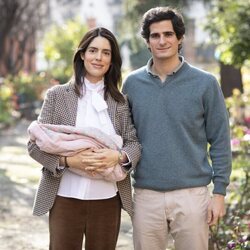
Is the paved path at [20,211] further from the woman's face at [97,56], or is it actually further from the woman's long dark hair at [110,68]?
the woman's face at [97,56]

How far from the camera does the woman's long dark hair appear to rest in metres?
3.75

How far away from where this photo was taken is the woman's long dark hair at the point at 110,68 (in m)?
3.75

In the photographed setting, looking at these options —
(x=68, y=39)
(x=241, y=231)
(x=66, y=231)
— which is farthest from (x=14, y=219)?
(x=68, y=39)

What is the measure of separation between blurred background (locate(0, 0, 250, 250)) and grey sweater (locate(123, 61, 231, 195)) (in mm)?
972

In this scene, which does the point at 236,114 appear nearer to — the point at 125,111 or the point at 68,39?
the point at 125,111

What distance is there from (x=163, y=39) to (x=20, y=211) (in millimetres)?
4846

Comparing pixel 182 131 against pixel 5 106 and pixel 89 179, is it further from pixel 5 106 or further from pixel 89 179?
pixel 5 106

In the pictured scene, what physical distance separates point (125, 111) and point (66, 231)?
2.52 ft

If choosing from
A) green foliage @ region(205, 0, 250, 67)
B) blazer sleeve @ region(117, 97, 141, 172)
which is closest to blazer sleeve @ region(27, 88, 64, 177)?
blazer sleeve @ region(117, 97, 141, 172)

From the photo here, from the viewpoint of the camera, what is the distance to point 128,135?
12.2 feet

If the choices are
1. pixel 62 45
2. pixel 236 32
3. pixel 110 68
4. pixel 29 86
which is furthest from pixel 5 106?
pixel 110 68

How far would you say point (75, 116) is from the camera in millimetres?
3705

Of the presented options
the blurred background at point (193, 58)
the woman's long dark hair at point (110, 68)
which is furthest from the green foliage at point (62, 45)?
the woman's long dark hair at point (110, 68)

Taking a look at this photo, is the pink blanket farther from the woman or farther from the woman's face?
the woman's face
